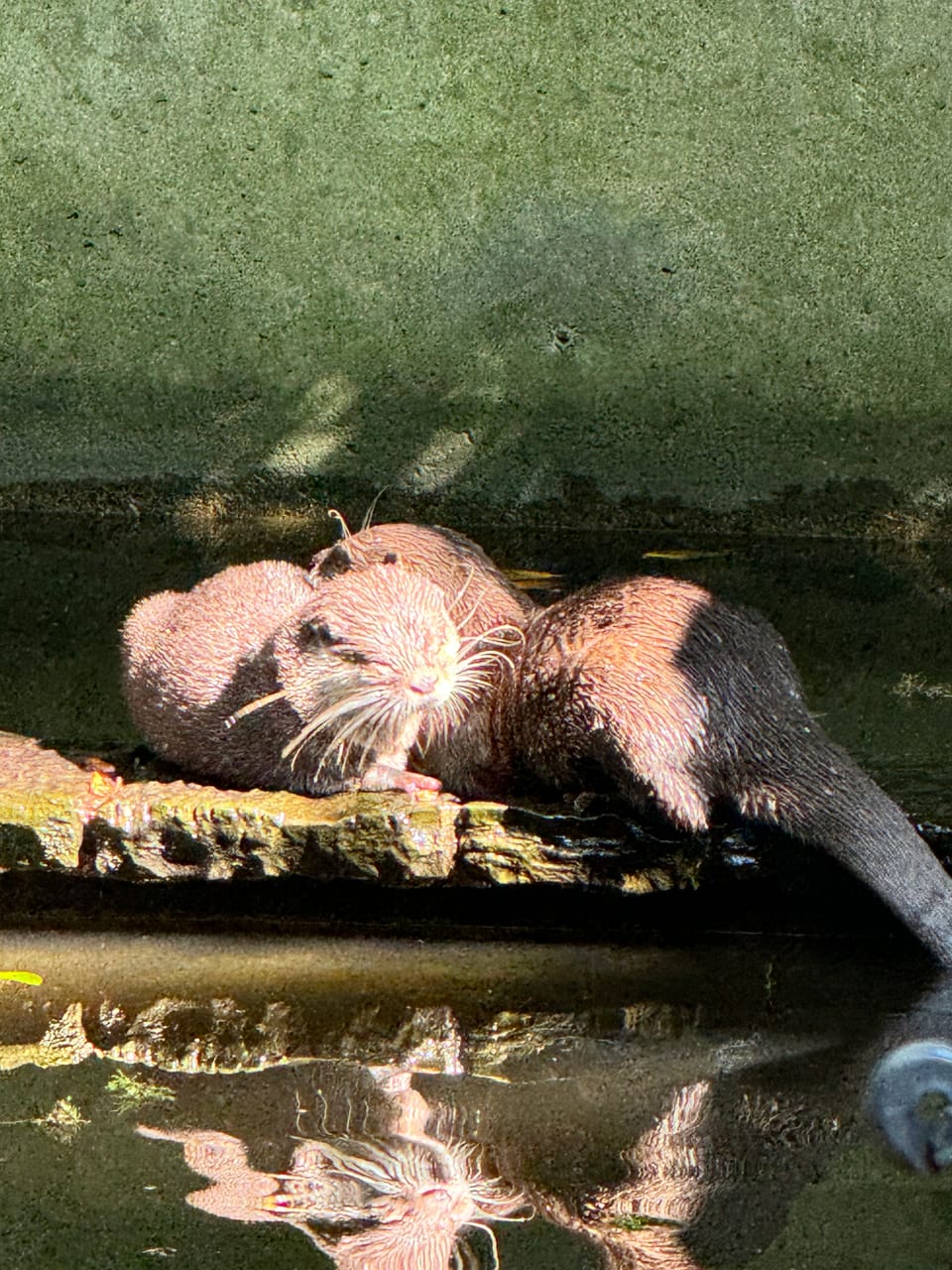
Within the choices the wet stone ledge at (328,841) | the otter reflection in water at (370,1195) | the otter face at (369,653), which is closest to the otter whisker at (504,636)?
the otter face at (369,653)

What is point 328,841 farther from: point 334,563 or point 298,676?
point 334,563

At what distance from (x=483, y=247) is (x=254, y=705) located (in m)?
3.20

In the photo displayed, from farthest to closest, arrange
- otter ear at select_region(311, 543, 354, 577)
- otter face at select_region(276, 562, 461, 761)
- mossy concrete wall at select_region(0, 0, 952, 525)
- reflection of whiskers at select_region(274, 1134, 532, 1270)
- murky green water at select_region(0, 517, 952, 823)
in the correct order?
mossy concrete wall at select_region(0, 0, 952, 525) < murky green water at select_region(0, 517, 952, 823) < otter ear at select_region(311, 543, 354, 577) < otter face at select_region(276, 562, 461, 761) < reflection of whiskers at select_region(274, 1134, 532, 1270)

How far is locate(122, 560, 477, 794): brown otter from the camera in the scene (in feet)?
7.56

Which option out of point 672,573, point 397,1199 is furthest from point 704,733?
point 672,573

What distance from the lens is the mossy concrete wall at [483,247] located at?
5137mm

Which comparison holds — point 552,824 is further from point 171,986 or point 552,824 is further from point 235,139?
point 235,139

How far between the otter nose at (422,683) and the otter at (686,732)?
253mm

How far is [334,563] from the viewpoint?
8.79 feet

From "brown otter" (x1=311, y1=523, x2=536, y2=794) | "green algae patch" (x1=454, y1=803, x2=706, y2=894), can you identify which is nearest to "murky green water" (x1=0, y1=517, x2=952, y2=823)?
"green algae patch" (x1=454, y1=803, x2=706, y2=894)

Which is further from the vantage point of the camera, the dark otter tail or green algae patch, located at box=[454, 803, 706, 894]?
green algae patch, located at box=[454, 803, 706, 894]

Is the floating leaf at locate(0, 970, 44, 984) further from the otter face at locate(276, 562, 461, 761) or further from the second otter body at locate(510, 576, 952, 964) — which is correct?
the second otter body at locate(510, 576, 952, 964)

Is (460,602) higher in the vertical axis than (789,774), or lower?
higher

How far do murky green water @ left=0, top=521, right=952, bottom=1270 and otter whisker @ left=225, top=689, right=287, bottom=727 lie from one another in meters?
0.36
